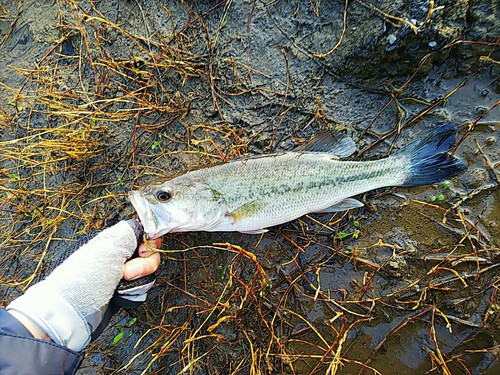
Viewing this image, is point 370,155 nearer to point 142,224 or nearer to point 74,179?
point 142,224

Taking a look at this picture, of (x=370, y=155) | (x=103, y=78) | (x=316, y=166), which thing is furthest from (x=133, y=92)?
(x=370, y=155)

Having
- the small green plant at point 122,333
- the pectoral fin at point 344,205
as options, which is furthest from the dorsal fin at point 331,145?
the small green plant at point 122,333

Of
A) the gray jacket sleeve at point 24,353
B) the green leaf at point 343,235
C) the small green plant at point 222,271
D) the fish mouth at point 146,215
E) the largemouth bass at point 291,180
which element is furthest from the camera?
the small green plant at point 222,271

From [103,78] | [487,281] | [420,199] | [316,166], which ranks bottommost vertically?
[487,281]

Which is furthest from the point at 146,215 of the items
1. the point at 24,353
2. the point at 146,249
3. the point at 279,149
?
the point at 279,149

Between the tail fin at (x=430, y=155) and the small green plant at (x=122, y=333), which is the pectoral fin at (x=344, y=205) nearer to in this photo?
the tail fin at (x=430, y=155)

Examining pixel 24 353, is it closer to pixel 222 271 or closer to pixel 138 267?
pixel 138 267
